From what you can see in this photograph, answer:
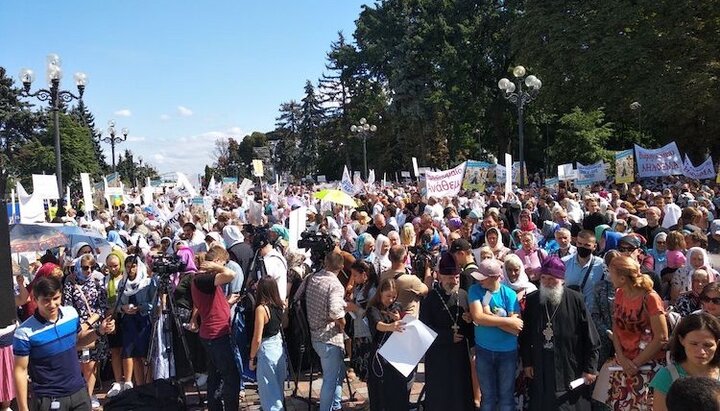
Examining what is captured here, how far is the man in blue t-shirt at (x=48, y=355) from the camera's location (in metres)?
4.29

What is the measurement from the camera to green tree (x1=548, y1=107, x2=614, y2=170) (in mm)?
40625

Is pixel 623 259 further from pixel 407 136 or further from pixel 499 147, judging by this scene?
pixel 407 136

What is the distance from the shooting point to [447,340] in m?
5.37

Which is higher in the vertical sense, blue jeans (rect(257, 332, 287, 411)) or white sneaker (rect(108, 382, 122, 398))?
blue jeans (rect(257, 332, 287, 411))

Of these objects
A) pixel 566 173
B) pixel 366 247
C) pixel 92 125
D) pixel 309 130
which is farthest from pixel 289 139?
pixel 366 247

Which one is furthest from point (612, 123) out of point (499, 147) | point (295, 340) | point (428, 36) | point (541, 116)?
point (295, 340)

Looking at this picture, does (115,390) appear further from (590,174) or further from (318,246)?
(590,174)

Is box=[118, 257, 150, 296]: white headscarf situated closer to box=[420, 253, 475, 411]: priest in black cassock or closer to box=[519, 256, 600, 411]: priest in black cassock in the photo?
box=[420, 253, 475, 411]: priest in black cassock

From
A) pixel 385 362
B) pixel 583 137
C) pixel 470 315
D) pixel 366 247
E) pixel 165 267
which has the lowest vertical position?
pixel 385 362

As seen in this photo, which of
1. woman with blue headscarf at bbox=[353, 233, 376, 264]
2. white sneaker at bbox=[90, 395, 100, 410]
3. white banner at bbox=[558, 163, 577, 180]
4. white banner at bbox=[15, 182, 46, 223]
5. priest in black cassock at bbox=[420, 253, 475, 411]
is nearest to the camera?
priest in black cassock at bbox=[420, 253, 475, 411]

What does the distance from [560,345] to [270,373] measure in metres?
2.61

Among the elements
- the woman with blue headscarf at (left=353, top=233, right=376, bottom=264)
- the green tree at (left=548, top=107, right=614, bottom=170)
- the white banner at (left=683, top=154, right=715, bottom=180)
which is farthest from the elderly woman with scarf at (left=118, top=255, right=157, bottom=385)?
the green tree at (left=548, top=107, right=614, bottom=170)

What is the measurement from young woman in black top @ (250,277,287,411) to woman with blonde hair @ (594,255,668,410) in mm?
2882

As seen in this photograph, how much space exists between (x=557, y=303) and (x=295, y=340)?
11.9 ft
